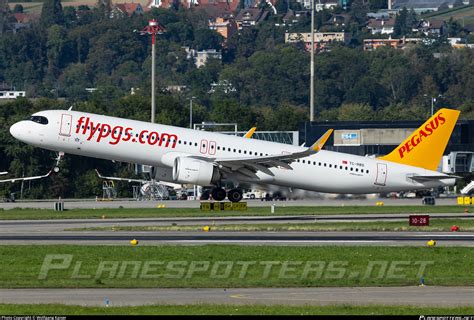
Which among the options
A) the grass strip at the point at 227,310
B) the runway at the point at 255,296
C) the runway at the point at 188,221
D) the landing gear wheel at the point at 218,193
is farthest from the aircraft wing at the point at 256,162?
the grass strip at the point at 227,310

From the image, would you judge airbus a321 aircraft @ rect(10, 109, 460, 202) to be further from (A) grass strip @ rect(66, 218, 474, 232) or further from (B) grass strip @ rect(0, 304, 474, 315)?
(B) grass strip @ rect(0, 304, 474, 315)

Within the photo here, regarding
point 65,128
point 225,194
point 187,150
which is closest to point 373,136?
point 225,194

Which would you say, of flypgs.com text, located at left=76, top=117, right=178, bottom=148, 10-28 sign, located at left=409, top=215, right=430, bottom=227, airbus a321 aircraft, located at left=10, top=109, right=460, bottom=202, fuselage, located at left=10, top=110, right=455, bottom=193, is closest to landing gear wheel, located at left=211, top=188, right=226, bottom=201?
airbus a321 aircraft, located at left=10, top=109, right=460, bottom=202

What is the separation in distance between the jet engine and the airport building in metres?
57.7

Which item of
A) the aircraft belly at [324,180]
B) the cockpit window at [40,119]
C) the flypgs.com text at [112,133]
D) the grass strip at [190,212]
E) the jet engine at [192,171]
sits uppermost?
the cockpit window at [40,119]

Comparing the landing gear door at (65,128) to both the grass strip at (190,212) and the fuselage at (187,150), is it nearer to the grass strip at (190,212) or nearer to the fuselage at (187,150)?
the fuselage at (187,150)

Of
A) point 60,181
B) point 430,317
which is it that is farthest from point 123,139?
point 60,181

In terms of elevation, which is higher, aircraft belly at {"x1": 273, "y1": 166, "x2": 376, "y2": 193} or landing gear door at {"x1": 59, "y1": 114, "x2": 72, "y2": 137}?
landing gear door at {"x1": 59, "y1": 114, "x2": 72, "y2": 137}

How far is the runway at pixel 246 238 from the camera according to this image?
169ft

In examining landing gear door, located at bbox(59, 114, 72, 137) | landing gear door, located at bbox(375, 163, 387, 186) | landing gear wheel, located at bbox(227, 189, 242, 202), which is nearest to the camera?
landing gear door, located at bbox(59, 114, 72, 137)

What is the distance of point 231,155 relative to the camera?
238ft

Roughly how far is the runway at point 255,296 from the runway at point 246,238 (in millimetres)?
13314

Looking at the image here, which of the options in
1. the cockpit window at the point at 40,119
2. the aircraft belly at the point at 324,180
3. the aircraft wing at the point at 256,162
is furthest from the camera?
the aircraft belly at the point at 324,180

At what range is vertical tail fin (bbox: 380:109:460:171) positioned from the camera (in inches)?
2990
